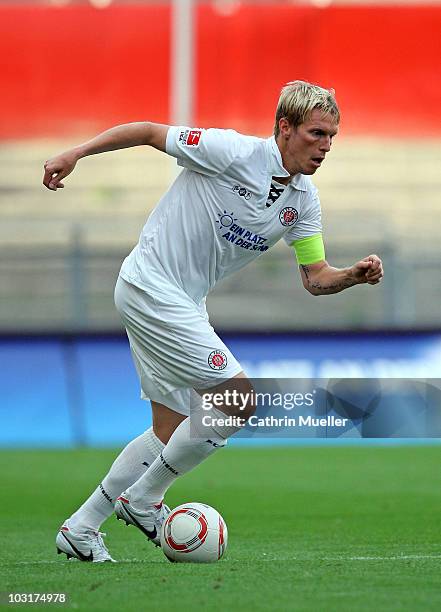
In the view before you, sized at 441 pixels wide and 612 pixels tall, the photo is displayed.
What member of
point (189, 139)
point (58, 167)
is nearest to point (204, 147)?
point (189, 139)

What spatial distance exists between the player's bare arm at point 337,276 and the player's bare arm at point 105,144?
0.96 metres

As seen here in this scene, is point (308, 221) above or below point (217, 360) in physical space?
above

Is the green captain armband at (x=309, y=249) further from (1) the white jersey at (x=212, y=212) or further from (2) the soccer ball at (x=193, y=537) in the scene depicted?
(2) the soccer ball at (x=193, y=537)

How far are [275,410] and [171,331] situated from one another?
1140mm

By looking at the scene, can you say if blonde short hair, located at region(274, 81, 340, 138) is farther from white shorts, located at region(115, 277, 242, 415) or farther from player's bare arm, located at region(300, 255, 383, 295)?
white shorts, located at region(115, 277, 242, 415)

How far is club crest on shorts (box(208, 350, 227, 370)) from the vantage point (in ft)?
17.4

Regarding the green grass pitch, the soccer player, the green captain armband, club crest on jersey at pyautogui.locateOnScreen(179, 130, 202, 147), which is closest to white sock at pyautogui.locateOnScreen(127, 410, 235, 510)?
the soccer player

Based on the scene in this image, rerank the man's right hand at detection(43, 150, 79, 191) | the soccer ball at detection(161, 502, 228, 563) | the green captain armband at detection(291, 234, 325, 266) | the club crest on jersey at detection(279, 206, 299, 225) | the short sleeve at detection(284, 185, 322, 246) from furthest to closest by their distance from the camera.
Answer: the green captain armband at detection(291, 234, 325, 266) → the short sleeve at detection(284, 185, 322, 246) → the club crest on jersey at detection(279, 206, 299, 225) → the soccer ball at detection(161, 502, 228, 563) → the man's right hand at detection(43, 150, 79, 191)

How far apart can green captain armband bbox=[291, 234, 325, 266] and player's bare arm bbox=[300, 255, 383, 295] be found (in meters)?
0.02

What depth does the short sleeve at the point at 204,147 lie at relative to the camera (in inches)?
211

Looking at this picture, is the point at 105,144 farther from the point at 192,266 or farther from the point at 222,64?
the point at 222,64

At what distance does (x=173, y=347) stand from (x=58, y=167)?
0.89 m

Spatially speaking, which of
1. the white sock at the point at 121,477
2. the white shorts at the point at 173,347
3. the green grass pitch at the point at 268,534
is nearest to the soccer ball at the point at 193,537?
the green grass pitch at the point at 268,534

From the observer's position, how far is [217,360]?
209 inches
